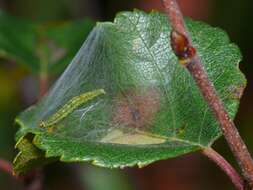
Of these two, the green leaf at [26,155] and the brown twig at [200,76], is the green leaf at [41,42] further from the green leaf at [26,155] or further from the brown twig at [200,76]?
the brown twig at [200,76]

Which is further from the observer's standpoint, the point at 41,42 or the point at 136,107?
the point at 41,42

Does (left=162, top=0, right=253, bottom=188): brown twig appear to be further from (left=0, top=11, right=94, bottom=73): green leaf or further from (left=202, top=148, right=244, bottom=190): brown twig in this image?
(left=0, top=11, right=94, bottom=73): green leaf

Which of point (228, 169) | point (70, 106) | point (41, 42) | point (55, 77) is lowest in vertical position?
point (55, 77)

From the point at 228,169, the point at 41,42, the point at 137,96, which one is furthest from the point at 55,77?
the point at 228,169

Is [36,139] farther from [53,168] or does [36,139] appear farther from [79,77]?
[53,168]

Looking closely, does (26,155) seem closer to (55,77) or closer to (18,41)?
(18,41)

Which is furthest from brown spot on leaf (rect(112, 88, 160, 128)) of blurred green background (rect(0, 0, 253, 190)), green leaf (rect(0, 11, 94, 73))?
blurred green background (rect(0, 0, 253, 190))

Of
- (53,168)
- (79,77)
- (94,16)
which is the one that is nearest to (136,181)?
(53,168)
